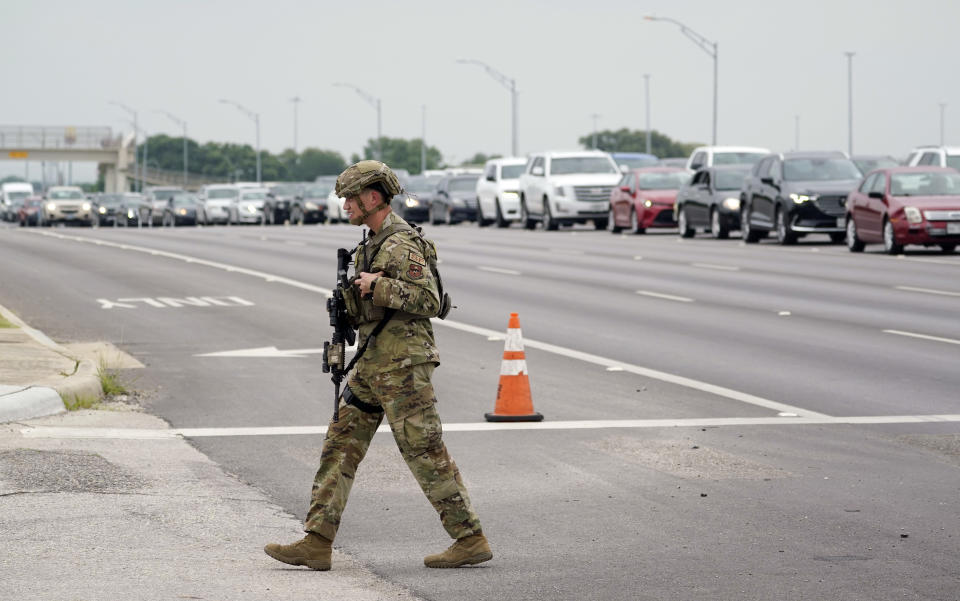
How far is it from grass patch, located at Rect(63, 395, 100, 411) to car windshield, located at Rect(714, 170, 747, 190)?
2704cm

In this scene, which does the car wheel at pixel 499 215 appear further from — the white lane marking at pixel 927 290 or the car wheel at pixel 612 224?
the white lane marking at pixel 927 290

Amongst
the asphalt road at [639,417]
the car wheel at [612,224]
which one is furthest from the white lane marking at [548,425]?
the car wheel at [612,224]

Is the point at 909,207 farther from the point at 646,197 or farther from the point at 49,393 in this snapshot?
the point at 49,393

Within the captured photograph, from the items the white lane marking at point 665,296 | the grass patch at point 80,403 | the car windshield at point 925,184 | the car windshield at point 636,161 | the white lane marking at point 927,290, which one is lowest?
the grass patch at point 80,403

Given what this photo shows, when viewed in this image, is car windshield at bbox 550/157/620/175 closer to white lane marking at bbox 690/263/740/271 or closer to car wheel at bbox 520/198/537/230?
car wheel at bbox 520/198/537/230

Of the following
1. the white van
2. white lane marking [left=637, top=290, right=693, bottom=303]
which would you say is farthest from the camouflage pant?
the white van

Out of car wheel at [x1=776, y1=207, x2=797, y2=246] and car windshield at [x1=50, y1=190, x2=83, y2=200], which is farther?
car windshield at [x1=50, y1=190, x2=83, y2=200]

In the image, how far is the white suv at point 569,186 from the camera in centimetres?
4403

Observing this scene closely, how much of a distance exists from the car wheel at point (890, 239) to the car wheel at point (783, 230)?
4.04 m

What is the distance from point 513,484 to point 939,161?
27.3m

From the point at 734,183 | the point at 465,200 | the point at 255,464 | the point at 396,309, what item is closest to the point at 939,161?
the point at 734,183

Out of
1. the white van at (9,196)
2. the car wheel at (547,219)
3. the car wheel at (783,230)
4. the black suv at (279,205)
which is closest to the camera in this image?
the car wheel at (783,230)

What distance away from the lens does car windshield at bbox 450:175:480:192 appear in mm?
54000

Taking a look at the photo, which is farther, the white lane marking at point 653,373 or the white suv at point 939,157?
the white suv at point 939,157
